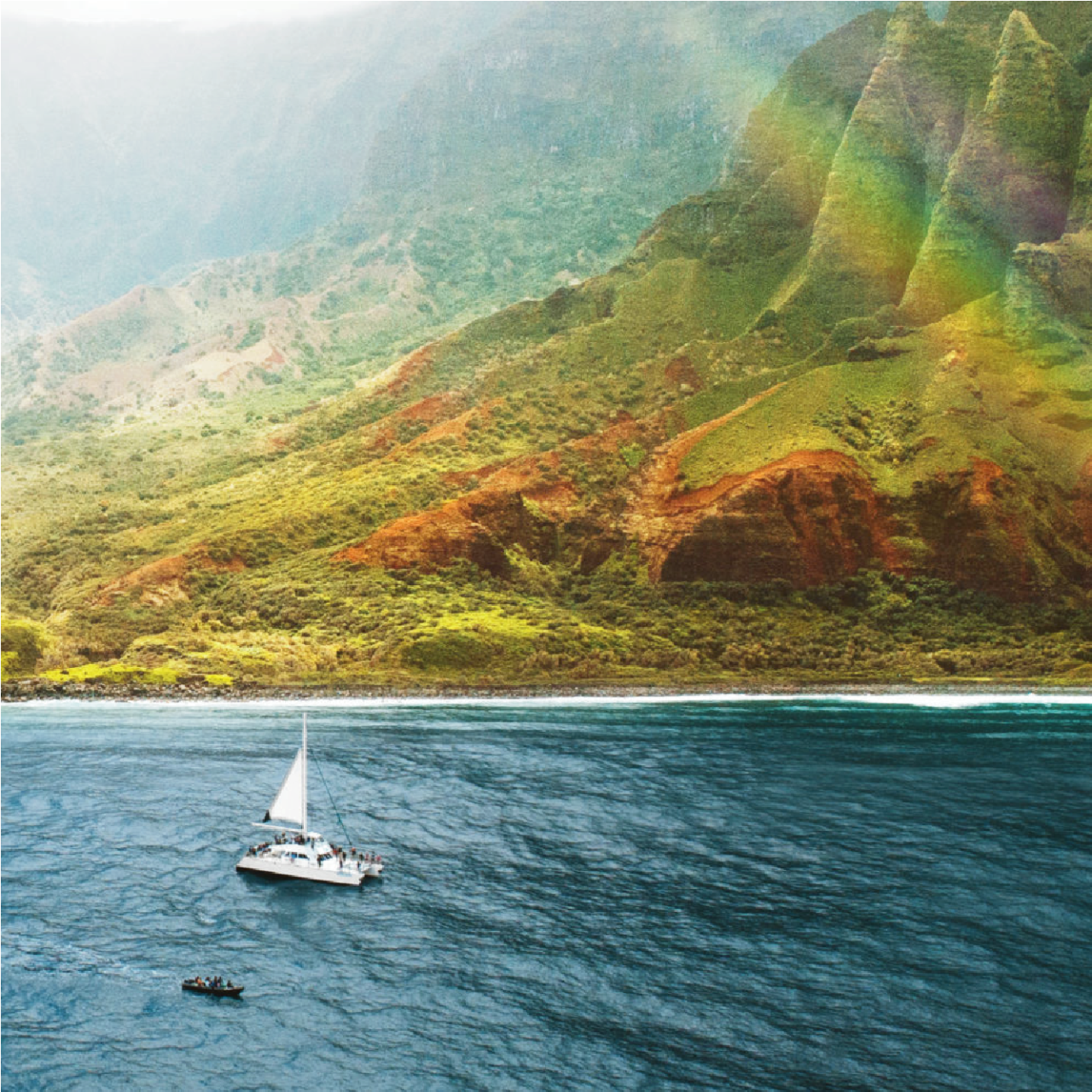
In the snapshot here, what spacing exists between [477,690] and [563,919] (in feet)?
319

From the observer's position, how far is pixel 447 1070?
5156cm

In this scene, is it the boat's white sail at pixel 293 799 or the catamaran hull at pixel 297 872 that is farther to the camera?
the boat's white sail at pixel 293 799

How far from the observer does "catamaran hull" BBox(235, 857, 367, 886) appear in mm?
76875

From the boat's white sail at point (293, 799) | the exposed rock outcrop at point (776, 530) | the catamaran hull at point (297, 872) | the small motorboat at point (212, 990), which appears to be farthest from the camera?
the exposed rock outcrop at point (776, 530)

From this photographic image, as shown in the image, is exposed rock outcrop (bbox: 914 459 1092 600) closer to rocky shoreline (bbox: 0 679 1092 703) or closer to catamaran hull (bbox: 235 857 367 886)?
rocky shoreline (bbox: 0 679 1092 703)

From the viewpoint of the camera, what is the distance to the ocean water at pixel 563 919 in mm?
52875

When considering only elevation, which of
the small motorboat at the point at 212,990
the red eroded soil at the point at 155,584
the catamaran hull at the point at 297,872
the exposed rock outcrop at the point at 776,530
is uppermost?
the exposed rock outcrop at the point at 776,530

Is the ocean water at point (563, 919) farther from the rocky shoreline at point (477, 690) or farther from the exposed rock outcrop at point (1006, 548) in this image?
the exposed rock outcrop at point (1006, 548)

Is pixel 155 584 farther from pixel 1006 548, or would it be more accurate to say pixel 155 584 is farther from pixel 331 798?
pixel 1006 548

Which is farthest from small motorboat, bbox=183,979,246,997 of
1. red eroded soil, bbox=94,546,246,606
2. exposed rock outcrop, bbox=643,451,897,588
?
exposed rock outcrop, bbox=643,451,897,588

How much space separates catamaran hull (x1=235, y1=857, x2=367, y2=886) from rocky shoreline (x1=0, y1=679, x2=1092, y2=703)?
262 ft

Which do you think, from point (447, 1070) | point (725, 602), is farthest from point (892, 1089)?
point (725, 602)

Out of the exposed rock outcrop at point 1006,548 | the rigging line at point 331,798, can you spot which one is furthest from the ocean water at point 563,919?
the exposed rock outcrop at point 1006,548

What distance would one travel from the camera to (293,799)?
79375mm
